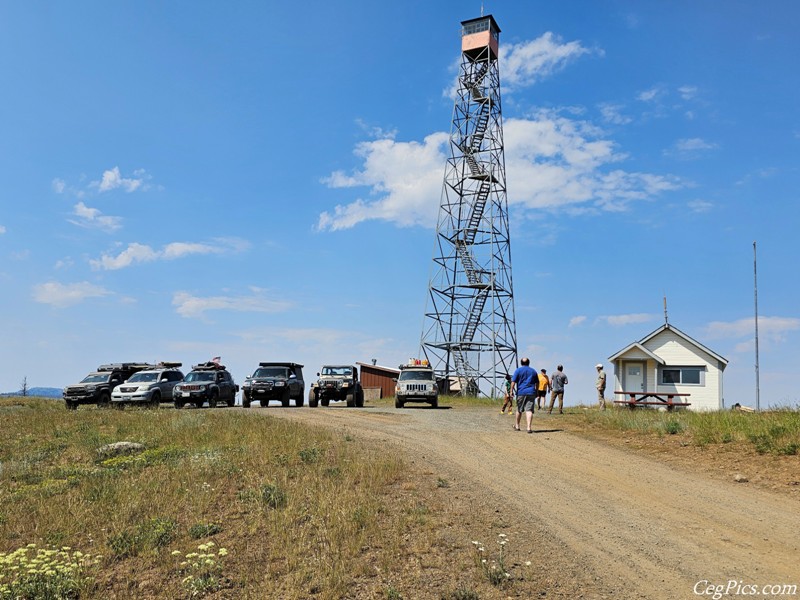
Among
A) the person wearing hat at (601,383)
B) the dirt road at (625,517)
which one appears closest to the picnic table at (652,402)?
the person wearing hat at (601,383)

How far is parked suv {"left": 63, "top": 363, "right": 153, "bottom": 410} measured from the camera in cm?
3098

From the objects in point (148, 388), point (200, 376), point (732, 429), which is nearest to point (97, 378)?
point (148, 388)

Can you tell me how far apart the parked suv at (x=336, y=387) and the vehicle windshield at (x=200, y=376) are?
4859 millimetres

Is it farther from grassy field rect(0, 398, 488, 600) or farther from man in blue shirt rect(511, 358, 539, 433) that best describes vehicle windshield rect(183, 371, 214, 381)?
man in blue shirt rect(511, 358, 539, 433)

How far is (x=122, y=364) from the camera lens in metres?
33.8

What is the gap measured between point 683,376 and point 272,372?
2248 centimetres

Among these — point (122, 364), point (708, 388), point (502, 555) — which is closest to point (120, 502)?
point (502, 555)

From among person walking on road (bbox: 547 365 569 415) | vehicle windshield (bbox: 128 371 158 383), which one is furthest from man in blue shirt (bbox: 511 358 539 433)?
vehicle windshield (bbox: 128 371 158 383)

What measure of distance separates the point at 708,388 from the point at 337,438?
88.9 ft

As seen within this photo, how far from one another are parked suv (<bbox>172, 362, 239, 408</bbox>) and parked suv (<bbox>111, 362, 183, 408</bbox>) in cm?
65

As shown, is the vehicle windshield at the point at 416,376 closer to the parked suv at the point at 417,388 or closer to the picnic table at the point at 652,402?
the parked suv at the point at 417,388

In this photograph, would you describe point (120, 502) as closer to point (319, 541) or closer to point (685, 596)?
point (319, 541)

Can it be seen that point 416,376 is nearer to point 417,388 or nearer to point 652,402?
point 417,388

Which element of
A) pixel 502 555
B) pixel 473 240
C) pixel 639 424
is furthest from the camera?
pixel 473 240
